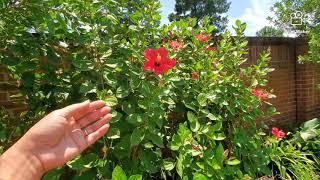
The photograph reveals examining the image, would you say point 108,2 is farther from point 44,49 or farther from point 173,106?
point 173,106

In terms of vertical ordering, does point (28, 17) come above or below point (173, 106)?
above

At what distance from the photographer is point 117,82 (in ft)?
7.40

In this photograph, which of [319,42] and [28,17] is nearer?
[28,17]

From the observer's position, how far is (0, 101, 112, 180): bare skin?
157 cm

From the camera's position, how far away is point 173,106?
2.62 metres

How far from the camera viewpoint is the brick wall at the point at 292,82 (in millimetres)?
6504

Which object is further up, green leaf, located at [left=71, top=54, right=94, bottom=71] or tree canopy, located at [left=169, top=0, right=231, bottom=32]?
tree canopy, located at [left=169, top=0, right=231, bottom=32]

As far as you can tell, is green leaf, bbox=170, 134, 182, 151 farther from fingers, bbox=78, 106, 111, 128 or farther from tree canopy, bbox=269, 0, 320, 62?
tree canopy, bbox=269, 0, 320, 62

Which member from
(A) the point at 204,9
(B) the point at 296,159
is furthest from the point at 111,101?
(A) the point at 204,9

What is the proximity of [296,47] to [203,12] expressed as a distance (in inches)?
886

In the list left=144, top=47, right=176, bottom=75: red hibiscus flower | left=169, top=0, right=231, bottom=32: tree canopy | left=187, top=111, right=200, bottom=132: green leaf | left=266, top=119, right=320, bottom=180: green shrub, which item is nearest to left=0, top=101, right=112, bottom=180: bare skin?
left=144, top=47, right=176, bottom=75: red hibiscus flower

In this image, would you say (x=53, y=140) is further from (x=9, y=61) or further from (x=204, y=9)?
(x=204, y=9)

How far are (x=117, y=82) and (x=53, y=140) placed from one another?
2.18 ft

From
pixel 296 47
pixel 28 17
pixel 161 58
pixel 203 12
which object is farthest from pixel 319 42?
pixel 203 12
